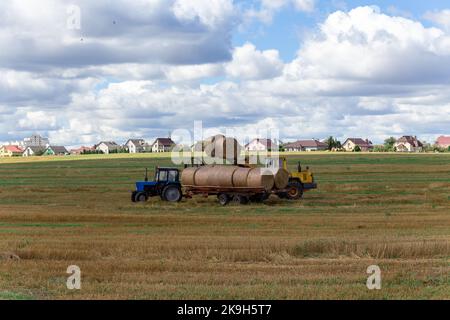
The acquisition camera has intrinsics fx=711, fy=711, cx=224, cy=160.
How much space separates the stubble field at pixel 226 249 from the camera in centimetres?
1330

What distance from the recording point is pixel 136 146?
185500mm

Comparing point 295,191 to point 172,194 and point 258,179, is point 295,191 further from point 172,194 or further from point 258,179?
point 172,194

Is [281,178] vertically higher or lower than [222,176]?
lower

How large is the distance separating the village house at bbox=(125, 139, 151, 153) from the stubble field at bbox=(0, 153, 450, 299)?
5719 inches

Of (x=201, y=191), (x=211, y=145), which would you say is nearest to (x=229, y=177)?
(x=201, y=191)

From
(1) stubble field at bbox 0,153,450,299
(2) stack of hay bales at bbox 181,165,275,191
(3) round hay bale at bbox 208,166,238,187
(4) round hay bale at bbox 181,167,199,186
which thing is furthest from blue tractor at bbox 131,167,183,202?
(3) round hay bale at bbox 208,166,238,187

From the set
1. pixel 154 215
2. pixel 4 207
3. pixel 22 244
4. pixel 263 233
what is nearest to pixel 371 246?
pixel 263 233

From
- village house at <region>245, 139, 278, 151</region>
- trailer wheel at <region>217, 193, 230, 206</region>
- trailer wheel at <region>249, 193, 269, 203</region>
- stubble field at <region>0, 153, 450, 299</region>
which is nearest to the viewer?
stubble field at <region>0, 153, 450, 299</region>

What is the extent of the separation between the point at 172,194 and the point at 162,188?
60cm

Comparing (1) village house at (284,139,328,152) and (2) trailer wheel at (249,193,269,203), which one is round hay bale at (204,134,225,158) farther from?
(1) village house at (284,139,328,152)

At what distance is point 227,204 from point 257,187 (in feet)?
5.71

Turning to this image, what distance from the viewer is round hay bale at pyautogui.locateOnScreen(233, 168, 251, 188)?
34.0m
